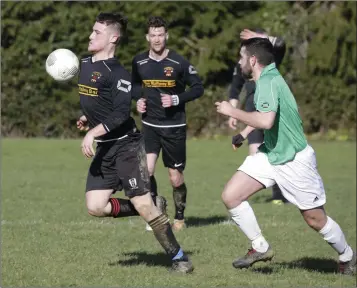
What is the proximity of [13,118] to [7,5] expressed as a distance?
8.87 feet

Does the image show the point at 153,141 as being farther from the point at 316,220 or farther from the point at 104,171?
the point at 316,220

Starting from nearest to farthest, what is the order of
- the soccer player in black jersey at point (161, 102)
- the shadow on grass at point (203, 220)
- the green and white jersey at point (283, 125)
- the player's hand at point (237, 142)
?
the green and white jersey at point (283, 125), the player's hand at point (237, 142), the soccer player in black jersey at point (161, 102), the shadow on grass at point (203, 220)

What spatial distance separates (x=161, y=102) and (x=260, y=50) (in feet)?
8.81

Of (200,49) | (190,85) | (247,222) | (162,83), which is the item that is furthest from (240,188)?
(200,49)

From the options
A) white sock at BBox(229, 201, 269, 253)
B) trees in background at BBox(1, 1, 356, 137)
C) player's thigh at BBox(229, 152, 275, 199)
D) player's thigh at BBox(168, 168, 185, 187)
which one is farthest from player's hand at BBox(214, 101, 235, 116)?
trees in background at BBox(1, 1, 356, 137)

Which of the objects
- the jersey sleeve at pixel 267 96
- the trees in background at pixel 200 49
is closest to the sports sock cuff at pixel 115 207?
the jersey sleeve at pixel 267 96

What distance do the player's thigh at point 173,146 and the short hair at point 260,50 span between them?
8.89ft

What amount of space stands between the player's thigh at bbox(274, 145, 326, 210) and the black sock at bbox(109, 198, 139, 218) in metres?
1.32

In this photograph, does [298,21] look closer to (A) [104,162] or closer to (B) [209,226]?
(B) [209,226]

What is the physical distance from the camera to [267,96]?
676cm

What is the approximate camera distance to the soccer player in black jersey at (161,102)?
31.1ft

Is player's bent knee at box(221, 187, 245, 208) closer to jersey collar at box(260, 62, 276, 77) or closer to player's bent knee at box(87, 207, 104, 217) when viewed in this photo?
jersey collar at box(260, 62, 276, 77)

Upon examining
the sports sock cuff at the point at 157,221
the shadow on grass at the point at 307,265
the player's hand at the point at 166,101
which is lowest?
the shadow on grass at the point at 307,265

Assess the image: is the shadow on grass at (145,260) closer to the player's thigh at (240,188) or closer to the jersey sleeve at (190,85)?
the player's thigh at (240,188)
